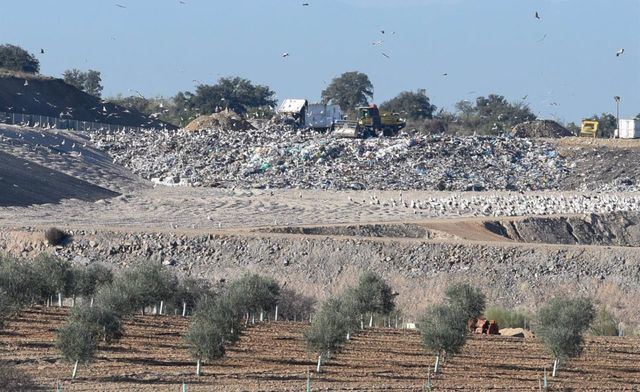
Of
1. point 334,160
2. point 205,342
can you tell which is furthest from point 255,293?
point 334,160

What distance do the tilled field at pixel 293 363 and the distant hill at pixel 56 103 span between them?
56.7 metres

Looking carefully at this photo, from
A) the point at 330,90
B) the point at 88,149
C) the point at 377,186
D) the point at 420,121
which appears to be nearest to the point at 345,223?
the point at 377,186

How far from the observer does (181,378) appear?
93.9 feet

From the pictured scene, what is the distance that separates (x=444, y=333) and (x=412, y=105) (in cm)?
9663

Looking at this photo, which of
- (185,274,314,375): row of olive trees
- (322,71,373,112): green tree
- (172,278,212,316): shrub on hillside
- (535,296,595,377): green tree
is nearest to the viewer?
(185,274,314,375): row of olive trees

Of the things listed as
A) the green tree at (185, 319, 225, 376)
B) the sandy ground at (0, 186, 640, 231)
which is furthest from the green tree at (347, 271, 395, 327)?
the sandy ground at (0, 186, 640, 231)

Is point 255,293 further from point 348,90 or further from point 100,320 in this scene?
point 348,90

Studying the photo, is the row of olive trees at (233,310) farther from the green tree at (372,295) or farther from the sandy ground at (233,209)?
the sandy ground at (233,209)

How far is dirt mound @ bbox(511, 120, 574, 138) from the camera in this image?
304 ft

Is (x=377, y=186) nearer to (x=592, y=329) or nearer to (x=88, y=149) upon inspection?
(x=88, y=149)

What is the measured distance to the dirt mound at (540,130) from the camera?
92.6m

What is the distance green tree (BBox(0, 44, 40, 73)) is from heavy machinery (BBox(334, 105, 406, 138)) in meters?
34.5

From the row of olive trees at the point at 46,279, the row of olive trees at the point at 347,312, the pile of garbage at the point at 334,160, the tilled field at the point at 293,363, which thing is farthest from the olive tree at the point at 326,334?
the pile of garbage at the point at 334,160

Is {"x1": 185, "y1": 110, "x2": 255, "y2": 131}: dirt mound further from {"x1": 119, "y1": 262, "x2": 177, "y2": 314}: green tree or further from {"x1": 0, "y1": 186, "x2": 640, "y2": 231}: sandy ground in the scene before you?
{"x1": 119, "y1": 262, "x2": 177, "y2": 314}: green tree
